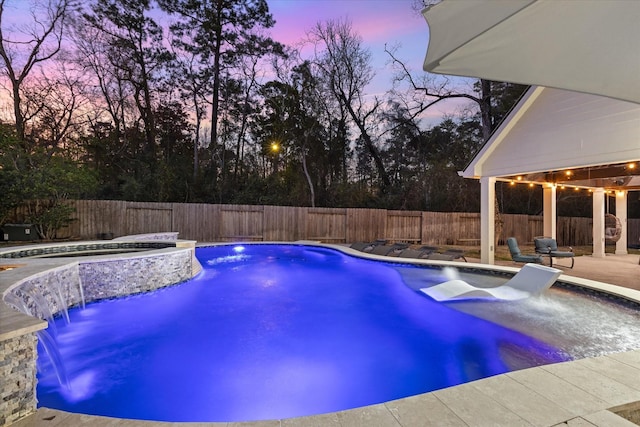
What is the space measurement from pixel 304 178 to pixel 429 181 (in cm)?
704

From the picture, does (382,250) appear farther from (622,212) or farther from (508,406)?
(622,212)

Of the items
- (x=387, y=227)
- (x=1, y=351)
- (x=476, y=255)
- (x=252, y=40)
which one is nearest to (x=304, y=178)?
(x=387, y=227)

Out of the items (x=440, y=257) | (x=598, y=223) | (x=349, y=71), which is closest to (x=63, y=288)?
(x=440, y=257)

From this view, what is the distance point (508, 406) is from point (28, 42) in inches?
723

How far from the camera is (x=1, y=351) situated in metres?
1.87

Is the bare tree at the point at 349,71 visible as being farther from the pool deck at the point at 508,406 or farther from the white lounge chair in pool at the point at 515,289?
the pool deck at the point at 508,406

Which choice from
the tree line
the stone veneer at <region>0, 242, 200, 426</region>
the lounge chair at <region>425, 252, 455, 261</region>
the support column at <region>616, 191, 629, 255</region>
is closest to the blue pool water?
the stone veneer at <region>0, 242, 200, 426</region>

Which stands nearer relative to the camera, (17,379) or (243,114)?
(17,379)

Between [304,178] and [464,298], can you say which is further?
[304,178]

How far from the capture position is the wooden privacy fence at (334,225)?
13.4 m

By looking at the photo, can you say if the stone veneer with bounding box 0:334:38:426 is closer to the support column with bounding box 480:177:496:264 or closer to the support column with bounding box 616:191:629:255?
the support column with bounding box 480:177:496:264

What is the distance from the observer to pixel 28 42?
1245cm

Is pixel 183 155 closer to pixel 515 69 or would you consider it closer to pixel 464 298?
pixel 464 298

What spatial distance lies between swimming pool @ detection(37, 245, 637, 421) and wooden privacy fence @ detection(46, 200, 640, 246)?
737 centimetres
